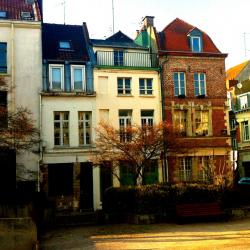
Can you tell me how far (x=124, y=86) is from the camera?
100 feet

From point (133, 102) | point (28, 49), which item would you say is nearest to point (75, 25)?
point (28, 49)

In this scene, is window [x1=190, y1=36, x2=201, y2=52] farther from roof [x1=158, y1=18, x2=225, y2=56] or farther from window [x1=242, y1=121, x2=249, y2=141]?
window [x1=242, y1=121, x2=249, y2=141]

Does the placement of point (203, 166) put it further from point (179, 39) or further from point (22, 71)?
point (22, 71)

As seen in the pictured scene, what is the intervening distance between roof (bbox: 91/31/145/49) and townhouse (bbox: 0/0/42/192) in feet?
14.4

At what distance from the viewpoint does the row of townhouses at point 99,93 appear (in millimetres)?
28344

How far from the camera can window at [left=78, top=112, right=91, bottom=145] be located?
1152 inches

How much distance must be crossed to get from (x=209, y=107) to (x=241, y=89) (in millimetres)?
15717

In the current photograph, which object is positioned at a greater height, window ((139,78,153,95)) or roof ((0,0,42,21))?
roof ((0,0,42,21))

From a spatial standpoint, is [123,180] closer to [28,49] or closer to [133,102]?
[133,102]

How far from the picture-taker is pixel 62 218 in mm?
22516

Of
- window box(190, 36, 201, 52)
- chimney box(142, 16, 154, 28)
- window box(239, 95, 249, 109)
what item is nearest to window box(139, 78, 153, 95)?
window box(190, 36, 201, 52)

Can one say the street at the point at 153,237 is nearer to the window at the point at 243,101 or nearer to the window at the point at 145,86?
the window at the point at 145,86

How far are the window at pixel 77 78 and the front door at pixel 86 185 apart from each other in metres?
4.99

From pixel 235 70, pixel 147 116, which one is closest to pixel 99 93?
pixel 147 116
